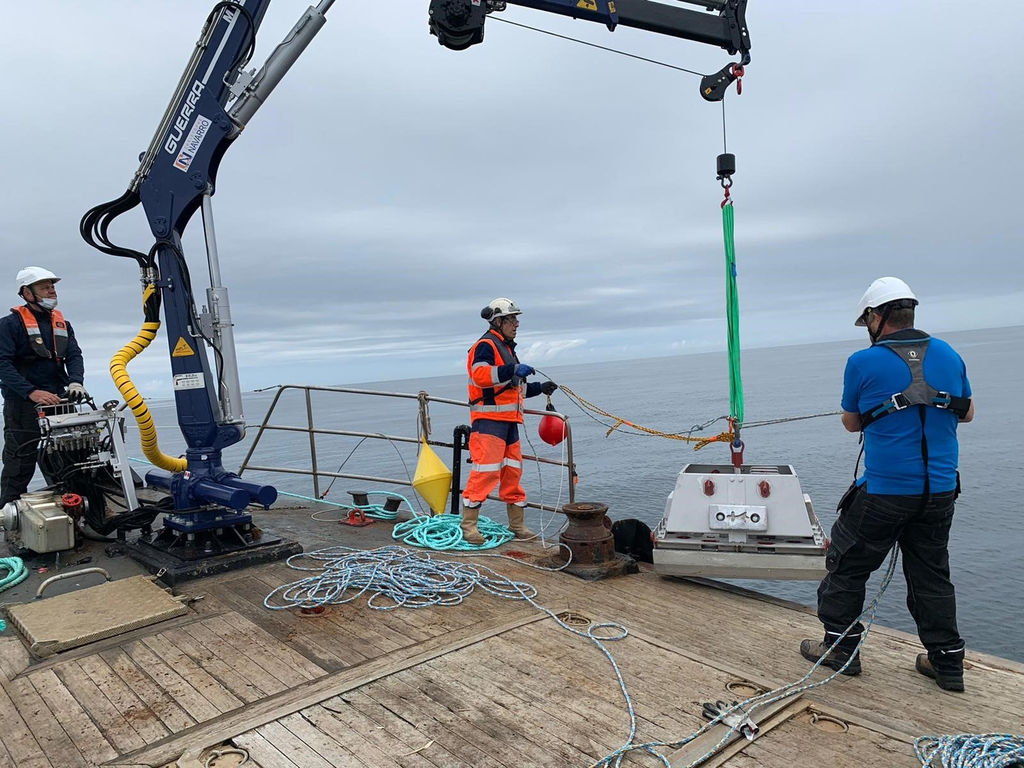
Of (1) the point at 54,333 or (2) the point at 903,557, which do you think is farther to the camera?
(1) the point at 54,333

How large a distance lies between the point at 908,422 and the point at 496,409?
3085 mm

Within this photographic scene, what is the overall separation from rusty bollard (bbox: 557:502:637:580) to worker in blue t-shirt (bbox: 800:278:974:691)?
1.65 m

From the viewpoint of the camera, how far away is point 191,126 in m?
4.78

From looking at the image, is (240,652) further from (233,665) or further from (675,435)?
(675,435)

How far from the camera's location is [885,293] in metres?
3.12

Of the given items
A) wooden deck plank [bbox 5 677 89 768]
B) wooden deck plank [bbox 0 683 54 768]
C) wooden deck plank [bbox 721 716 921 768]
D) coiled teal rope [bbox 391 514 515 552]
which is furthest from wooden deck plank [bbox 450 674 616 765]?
coiled teal rope [bbox 391 514 515 552]

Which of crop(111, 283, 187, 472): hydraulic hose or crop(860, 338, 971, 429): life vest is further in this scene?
crop(111, 283, 187, 472): hydraulic hose

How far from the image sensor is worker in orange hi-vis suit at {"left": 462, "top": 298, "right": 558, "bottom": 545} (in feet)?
17.7

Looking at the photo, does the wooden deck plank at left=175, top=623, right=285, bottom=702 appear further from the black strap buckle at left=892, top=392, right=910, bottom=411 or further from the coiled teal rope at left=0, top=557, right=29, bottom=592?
the black strap buckle at left=892, top=392, right=910, bottom=411

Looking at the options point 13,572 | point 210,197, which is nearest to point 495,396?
point 210,197

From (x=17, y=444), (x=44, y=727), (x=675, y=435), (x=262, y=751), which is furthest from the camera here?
(x=17, y=444)

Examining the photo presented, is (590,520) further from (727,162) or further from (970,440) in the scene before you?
(970,440)

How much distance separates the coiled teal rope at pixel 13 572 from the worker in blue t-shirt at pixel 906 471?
5.18 m

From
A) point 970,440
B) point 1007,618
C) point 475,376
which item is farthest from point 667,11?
point 970,440
